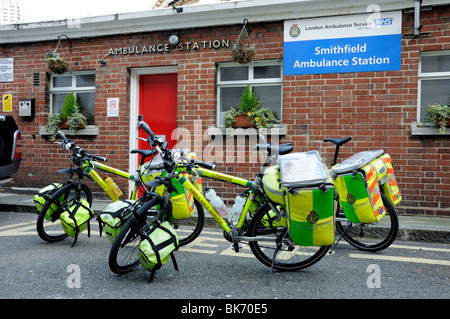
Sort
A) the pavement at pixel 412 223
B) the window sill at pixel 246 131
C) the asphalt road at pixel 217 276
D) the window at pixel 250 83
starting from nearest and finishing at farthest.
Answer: the asphalt road at pixel 217 276 → the pavement at pixel 412 223 → the window sill at pixel 246 131 → the window at pixel 250 83

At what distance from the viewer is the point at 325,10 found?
23.7ft

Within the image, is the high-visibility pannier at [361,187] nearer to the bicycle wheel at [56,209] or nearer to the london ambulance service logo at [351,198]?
the london ambulance service logo at [351,198]

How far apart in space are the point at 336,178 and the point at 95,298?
276cm

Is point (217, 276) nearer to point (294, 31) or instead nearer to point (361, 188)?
point (361, 188)

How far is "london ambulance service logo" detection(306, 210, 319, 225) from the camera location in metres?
3.31

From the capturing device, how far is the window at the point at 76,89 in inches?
352

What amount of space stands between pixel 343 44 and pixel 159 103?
3906 millimetres

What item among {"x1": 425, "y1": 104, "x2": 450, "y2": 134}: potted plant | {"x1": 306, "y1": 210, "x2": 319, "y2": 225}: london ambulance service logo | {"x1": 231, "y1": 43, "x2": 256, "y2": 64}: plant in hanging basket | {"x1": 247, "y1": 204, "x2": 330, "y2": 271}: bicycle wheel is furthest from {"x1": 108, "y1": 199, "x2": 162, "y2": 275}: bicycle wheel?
{"x1": 425, "y1": 104, "x2": 450, "y2": 134}: potted plant

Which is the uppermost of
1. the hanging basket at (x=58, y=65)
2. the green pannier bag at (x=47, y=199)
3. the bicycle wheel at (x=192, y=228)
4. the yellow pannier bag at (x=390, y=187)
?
the hanging basket at (x=58, y=65)

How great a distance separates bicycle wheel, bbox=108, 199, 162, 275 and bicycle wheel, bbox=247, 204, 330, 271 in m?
0.91

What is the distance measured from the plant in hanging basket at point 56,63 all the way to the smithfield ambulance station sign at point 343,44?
4.74m

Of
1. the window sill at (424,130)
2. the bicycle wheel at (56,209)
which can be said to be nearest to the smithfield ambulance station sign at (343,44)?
the window sill at (424,130)

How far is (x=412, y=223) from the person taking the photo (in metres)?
5.93
